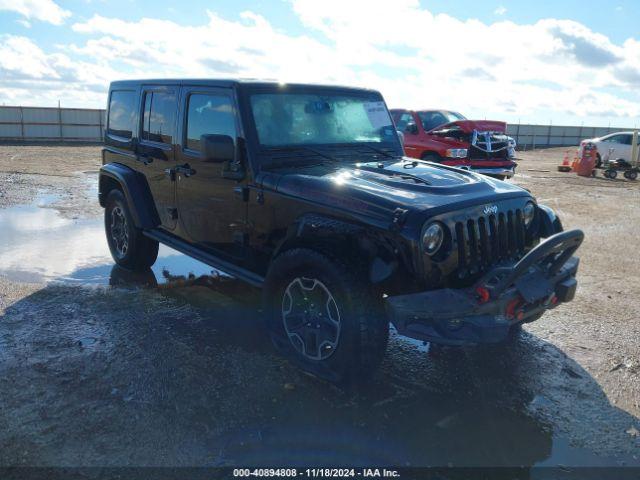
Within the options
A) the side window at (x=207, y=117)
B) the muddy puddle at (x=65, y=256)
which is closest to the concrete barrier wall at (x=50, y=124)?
the muddy puddle at (x=65, y=256)

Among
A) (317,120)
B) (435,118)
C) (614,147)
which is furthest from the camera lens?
(614,147)

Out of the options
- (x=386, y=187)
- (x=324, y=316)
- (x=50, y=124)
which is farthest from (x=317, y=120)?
(x=50, y=124)

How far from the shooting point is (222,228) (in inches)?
180

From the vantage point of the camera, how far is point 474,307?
10.4 ft

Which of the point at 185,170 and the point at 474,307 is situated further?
the point at 185,170

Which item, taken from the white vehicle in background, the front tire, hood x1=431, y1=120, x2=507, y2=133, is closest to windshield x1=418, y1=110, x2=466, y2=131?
hood x1=431, y1=120, x2=507, y2=133

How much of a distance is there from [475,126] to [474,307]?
10635 mm

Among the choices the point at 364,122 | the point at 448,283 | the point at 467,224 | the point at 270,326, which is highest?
the point at 364,122

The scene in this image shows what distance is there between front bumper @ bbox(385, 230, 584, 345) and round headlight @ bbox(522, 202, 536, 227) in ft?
2.17

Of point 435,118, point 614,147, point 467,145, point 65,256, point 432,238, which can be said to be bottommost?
point 65,256

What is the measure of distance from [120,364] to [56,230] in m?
5.02

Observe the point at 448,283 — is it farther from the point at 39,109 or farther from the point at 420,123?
the point at 39,109

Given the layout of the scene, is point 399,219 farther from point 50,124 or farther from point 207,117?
point 50,124

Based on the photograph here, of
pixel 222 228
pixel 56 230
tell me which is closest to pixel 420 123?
pixel 56 230
